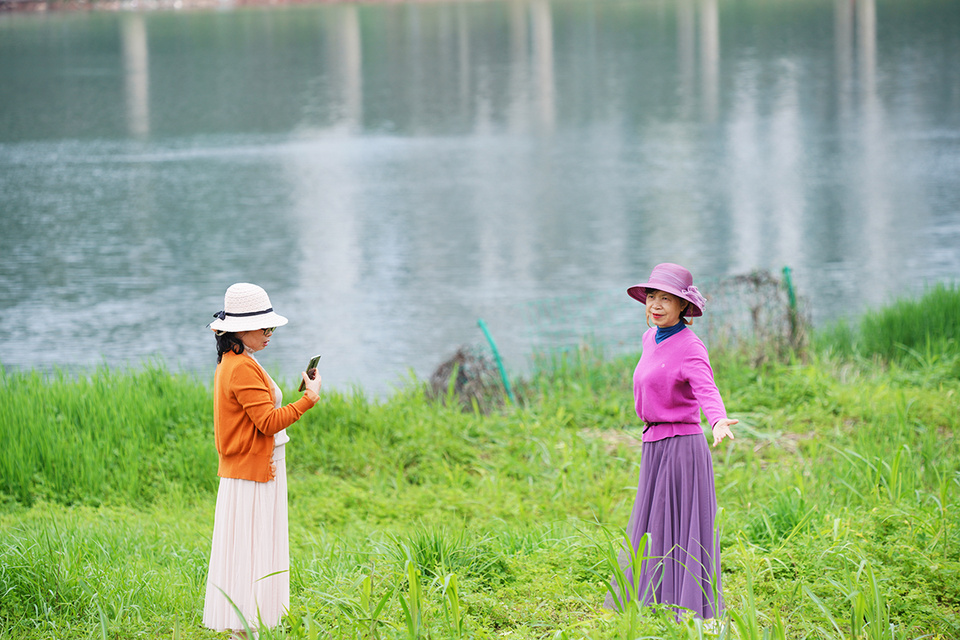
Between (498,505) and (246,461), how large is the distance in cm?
274

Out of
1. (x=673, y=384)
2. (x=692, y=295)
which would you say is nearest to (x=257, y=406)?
(x=673, y=384)

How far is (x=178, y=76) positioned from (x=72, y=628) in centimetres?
5031

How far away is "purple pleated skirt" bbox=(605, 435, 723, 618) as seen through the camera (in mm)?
4367

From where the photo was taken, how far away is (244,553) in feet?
13.6

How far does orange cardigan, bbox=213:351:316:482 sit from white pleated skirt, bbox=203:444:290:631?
0.05m

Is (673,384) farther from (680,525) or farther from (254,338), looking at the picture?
(254,338)

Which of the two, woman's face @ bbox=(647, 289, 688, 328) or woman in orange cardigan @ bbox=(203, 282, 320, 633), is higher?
woman's face @ bbox=(647, 289, 688, 328)

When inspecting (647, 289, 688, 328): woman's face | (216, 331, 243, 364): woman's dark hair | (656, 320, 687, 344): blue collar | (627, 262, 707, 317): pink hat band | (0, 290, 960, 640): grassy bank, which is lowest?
(0, 290, 960, 640): grassy bank

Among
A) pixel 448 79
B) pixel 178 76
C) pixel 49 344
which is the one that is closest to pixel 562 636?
pixel 49 344

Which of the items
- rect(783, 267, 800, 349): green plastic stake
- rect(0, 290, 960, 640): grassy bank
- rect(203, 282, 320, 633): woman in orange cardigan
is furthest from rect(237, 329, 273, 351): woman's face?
rect(783, 267, 800, 349): green plastic stake

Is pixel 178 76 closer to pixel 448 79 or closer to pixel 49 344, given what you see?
pixel 448 79

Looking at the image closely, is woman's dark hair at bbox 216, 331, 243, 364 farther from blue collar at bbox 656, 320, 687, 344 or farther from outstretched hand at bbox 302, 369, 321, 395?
blue collar at bbox 656, 320, 687, 344

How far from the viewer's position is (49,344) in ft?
46.8

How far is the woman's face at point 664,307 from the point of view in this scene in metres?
4.36
